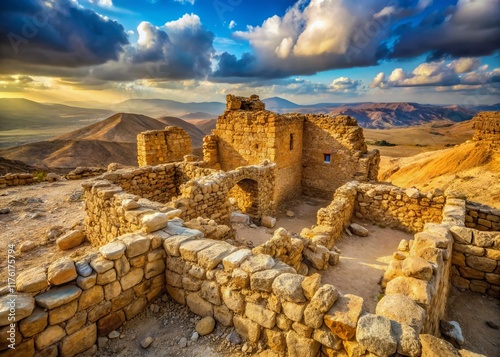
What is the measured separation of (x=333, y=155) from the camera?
46.0ft

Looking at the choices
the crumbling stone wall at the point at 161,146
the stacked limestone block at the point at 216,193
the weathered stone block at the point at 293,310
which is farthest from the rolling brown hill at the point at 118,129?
the weathered stone block at the point at 293,310

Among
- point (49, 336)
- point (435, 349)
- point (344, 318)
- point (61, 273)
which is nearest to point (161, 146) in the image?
point (61, 273)

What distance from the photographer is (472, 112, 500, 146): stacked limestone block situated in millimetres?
14375

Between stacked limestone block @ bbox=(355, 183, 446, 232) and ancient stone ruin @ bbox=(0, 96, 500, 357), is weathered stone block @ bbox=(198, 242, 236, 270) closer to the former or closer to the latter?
ancient stone ruin @ bbox=(0, 96, 500, 357)

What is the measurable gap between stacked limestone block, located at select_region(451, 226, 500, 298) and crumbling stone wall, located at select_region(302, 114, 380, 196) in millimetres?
8136

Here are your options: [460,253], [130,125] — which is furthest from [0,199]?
[130,125]

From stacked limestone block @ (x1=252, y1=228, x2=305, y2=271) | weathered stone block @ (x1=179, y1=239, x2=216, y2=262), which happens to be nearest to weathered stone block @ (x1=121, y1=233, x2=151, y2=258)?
weathered stone block @ (x1=179, y1=239, x2=216, y2=262)

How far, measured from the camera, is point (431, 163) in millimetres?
18953

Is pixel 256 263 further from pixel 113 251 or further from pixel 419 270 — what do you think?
pixel 419 270

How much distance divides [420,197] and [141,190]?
8572mm

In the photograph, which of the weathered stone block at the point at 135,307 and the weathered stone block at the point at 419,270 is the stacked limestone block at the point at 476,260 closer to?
the weathered stone block at the point at 419,270

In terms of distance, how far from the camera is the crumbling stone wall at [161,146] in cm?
1279

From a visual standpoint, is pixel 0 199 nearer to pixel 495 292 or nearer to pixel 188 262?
pixel 188 262

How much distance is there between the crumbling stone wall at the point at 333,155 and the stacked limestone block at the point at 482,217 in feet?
20.8
